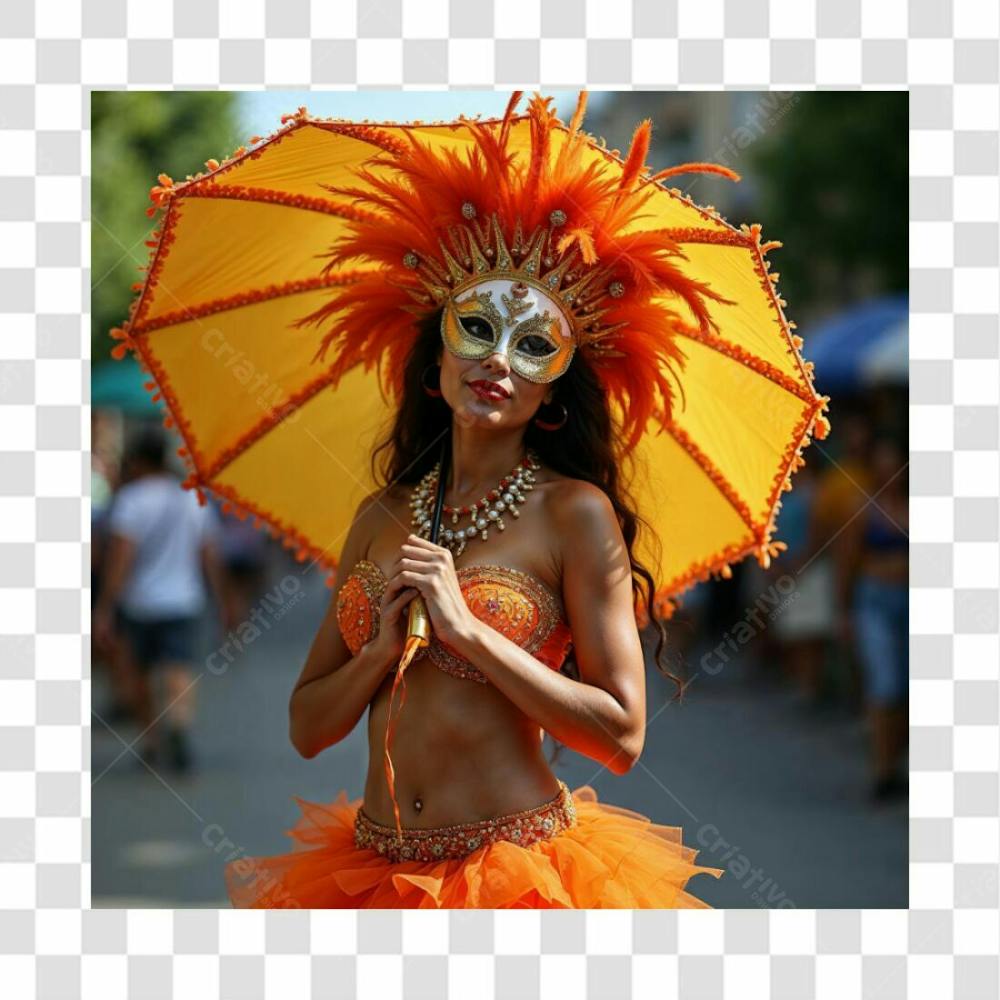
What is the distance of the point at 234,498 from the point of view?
3.93 metres

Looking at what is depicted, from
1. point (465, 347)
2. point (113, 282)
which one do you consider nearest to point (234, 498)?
point (465, 347)

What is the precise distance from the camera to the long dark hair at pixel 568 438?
3.31 meters

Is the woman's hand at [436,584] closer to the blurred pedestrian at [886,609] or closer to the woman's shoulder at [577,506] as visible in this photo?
the woman's shoulder at [577,506]

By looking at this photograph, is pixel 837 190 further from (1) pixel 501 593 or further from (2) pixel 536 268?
(1) pixel 501 593

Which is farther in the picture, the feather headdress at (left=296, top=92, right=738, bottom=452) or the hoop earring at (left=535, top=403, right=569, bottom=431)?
the hoop earring at (left=535, top=403, right=569, bottom=431)

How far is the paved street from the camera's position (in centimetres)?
656

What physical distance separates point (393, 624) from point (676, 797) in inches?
216

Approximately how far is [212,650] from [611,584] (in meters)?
12.8

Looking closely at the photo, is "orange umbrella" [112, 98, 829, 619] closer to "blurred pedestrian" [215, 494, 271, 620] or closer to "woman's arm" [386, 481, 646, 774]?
"woman's arm" [386, 481, 646, 774]

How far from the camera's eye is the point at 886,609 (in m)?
7.88

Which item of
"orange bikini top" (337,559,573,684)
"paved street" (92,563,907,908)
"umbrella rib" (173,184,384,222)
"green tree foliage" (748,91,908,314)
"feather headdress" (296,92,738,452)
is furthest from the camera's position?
"green tree foliage" (748,91,908,314)

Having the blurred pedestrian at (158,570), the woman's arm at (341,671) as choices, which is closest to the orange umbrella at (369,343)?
the woman's arm at (341,671)

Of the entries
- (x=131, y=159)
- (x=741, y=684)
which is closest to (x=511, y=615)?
(x=741, y=684)

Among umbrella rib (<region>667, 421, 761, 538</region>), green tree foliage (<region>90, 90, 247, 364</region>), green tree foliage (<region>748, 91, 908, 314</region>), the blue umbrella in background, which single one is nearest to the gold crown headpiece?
umbrella rib (<region>667, 421, 761, 538</region>)
